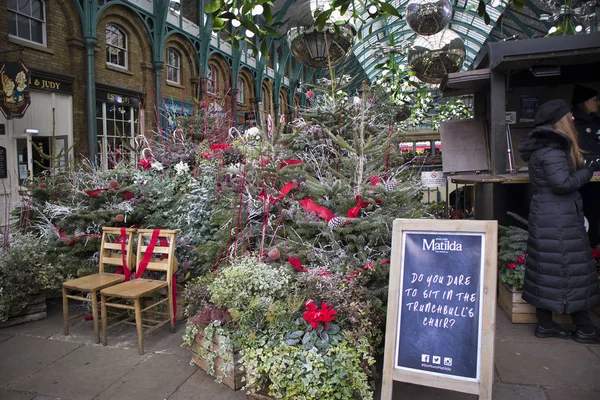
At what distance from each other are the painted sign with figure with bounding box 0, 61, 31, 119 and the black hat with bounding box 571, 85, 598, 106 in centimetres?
990

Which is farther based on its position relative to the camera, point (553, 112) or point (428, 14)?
point (428, 14)

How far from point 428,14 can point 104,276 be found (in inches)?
174

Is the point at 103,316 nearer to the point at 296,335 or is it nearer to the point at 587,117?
the point at 296,335

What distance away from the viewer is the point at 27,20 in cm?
1056

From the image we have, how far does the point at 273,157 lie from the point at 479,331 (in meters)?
2.54

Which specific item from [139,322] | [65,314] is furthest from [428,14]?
[65,314]

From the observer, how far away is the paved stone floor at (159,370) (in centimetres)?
281

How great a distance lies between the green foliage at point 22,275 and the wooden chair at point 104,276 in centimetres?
36

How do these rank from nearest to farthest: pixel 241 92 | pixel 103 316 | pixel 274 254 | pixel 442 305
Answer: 1. pixel 442 305
2. pixel 274 254
3. pixel 103 316
4. pixel 241 92

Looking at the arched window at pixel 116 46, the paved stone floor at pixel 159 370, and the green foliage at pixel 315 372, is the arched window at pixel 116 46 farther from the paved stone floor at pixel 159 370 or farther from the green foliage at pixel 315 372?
the green foliage at pixel 315 372

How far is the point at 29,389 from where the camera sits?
2969 millimetres

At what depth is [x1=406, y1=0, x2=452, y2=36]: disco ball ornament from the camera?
192 inches

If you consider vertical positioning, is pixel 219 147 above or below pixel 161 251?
above

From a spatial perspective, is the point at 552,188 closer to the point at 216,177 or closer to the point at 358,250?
the point at 358,250
